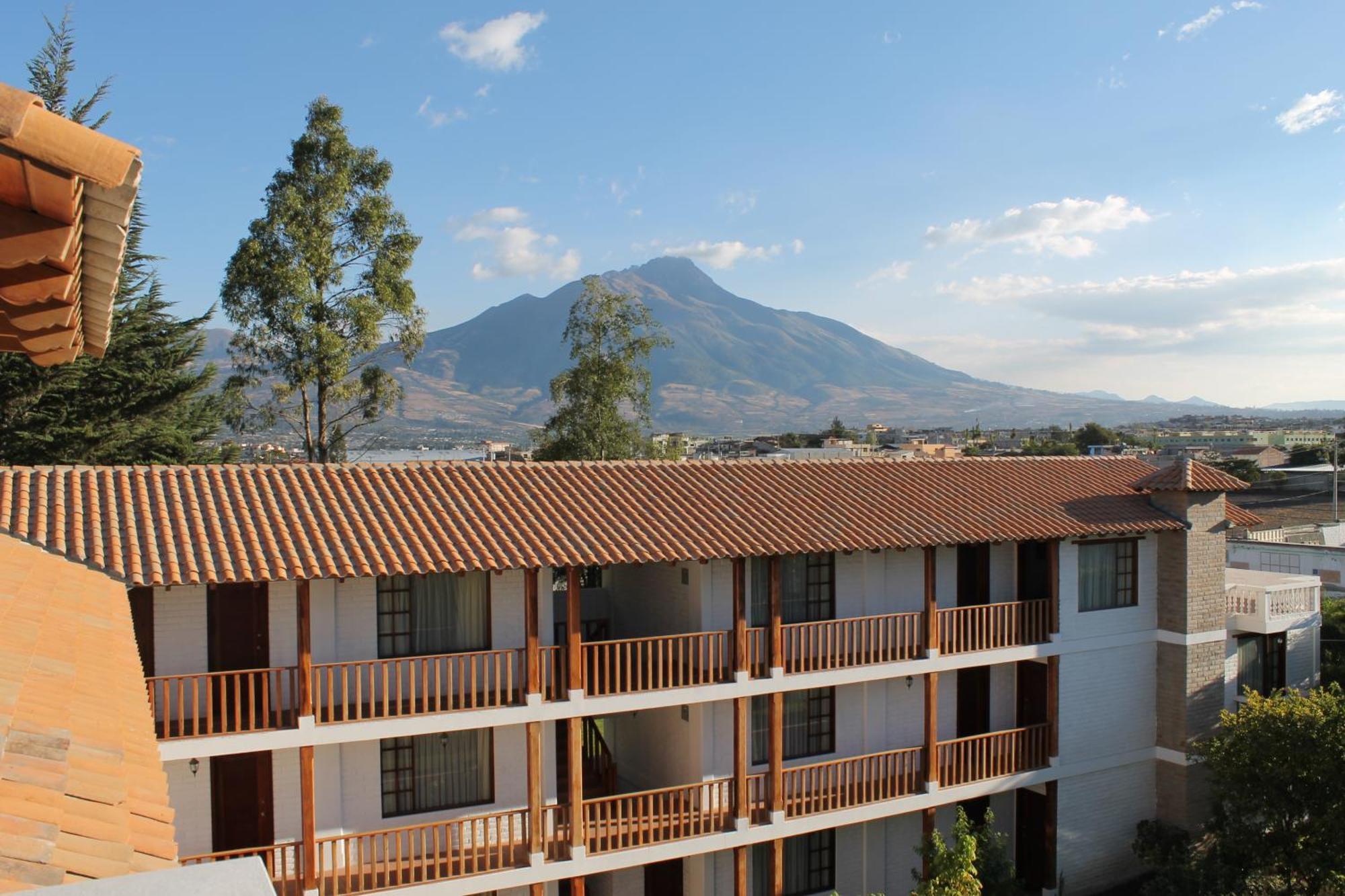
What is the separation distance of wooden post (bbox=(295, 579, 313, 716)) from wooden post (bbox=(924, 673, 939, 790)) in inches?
427

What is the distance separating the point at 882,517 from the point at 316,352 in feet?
59.2

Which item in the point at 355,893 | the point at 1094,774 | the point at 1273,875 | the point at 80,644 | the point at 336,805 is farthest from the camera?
the point at 1094,774

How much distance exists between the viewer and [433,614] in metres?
16.0

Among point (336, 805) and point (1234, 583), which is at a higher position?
point (1234, 583)

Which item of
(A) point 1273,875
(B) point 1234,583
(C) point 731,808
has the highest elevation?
(B) point 1234,583

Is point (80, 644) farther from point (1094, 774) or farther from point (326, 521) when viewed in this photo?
point (1094, 774)

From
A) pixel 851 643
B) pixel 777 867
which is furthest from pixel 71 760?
pixel 851 643

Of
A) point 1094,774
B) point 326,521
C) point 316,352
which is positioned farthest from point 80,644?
point 316,352

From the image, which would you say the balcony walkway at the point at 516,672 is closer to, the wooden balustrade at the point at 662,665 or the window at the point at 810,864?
the wooden balustrade at the point at 662,665

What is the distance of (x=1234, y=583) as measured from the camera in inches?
920

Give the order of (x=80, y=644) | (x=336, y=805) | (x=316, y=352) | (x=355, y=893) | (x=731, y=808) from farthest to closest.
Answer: (x=316, y=352), (x=731, y=808), (x=336, y=805), (x=355, y=893), (x=80, y=644)

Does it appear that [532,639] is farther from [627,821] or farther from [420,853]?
[627,821]

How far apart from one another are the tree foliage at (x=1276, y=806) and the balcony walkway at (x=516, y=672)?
13.1 ft

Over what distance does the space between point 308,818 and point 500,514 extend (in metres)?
→ 5.14
